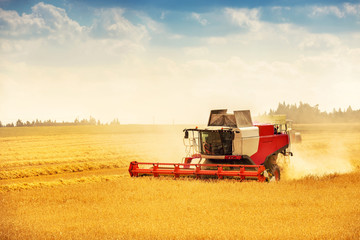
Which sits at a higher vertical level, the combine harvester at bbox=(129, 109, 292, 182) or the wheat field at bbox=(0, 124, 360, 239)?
the combine harvester at bbox=(129, 109, 292, 182)

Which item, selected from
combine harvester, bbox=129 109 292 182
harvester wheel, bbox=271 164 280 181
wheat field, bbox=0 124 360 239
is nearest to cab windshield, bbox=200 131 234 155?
combine harvester, bbox=129 109 292 182

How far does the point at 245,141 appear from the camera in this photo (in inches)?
629

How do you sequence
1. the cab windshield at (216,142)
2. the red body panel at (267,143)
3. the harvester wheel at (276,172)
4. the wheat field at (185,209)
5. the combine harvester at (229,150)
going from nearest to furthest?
the wheat field at (185,209) → the combine harvester at (229,150) → the cab windshield at (216,142) → the red body panel at (267,143) → the harvester wheel at (276,172)

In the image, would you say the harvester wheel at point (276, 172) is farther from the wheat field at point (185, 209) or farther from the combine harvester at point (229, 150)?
the wheat field at point (185, 209)

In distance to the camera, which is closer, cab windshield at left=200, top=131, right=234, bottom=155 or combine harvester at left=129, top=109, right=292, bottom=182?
combine harvester at left=129, top=109, right=292, bottom=182

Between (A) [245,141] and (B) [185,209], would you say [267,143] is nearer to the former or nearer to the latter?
(A) [245,141]

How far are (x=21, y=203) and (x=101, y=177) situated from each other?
647cm

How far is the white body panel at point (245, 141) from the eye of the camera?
15883 millimetres

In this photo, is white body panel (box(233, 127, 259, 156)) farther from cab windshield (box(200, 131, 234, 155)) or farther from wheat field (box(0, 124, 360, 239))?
wheat field (box(0, 124, 360, 239))

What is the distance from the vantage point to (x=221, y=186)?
47.0 ft

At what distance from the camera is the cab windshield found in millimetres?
16234

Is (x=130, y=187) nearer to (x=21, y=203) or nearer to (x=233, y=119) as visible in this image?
(x=21, y=203)

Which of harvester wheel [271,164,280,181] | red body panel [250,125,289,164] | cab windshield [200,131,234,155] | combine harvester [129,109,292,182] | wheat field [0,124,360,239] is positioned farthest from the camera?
harvester wheel [271,164,280,181]

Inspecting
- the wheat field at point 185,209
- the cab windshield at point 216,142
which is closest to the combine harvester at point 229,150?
the cab windshield at point 216,142
